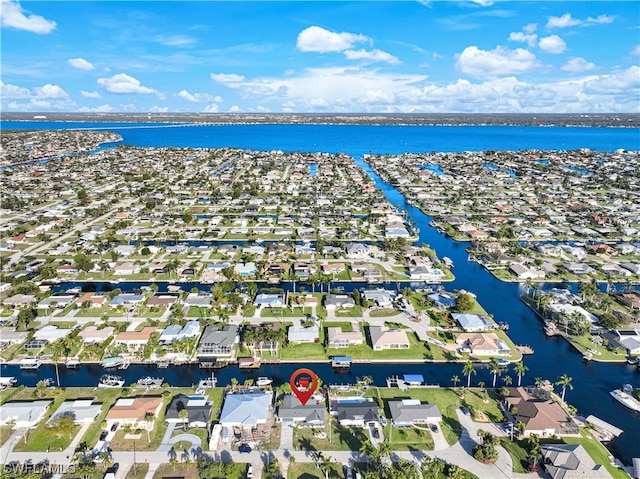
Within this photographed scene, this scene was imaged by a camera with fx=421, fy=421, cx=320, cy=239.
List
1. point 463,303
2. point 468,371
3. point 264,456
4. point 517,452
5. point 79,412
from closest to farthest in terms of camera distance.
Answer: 1. point 264,456
2. point 517,452
3. point 79,412
4. point 468,371
5. point 463,303

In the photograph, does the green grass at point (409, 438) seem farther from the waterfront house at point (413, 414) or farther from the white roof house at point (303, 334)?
the white roof house at point (303, 334)

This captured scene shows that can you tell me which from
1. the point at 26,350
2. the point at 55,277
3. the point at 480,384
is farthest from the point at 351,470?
the point at 55,277

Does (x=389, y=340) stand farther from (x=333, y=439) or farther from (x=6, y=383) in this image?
(x=6, y=383)

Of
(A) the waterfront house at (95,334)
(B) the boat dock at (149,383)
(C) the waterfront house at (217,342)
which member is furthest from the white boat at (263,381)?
(A) the waterfront house at (95,334)

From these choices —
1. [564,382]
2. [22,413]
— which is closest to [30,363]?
[22,413]

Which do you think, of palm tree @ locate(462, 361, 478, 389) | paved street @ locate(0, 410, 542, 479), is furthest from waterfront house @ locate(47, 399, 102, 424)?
palm tree @ locate(462, 361, 478, 389)

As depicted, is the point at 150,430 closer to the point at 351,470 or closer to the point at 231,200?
the point at 351,470
